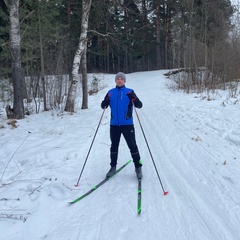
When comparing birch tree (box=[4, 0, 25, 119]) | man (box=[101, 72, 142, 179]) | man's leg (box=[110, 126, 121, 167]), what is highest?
birch tree (box=[4, 0, 25, 119])

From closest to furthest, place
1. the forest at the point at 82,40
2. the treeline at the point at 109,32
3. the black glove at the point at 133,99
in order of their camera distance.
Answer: the black glove at the point at 133,99
the forest at the point at 82,40
the treeline at the point at 109,32

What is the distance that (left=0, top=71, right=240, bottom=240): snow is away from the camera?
335cm

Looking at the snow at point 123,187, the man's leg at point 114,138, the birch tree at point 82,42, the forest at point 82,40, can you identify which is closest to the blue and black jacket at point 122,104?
the man's leg at point 114,138

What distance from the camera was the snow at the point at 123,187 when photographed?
335 cm

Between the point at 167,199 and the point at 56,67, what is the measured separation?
435 inches

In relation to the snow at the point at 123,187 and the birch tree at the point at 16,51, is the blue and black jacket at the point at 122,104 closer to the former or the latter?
the snow at the point at 123,187

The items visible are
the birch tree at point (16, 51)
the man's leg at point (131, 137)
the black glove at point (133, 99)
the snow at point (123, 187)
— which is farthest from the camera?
the birch tree at point (16, 51)

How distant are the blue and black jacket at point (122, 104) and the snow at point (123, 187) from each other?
1.14 meters

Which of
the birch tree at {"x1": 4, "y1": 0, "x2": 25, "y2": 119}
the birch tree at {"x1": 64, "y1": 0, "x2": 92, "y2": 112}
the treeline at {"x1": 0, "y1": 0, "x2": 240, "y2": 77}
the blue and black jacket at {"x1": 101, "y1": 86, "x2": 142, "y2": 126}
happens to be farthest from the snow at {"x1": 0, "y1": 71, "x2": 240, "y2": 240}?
the treeline at {"x1": 0, "y1": 0, "x2": 240, "y2": 77}

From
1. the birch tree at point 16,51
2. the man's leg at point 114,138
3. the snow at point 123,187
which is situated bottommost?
the snow at point 123,187

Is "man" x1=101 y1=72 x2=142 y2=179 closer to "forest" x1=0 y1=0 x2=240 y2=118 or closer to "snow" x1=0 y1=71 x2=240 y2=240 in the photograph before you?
"snow" x1=0 y1=71 x2=240 y2=240

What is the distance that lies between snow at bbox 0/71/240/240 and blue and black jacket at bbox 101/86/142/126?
3.73 ft

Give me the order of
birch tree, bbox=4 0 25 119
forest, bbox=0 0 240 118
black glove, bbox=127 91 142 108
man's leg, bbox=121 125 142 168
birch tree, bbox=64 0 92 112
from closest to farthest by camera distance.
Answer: black glove, bbox=127 91 142 108 < man's leg, bbox=121 125 142 168 < birch tree, bbox=4 0 25 119 < birch tree, bbox=64 0 92 112 < forest, bbox=0 0 240 118

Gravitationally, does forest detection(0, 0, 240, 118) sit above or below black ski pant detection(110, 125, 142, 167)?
above
